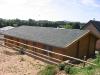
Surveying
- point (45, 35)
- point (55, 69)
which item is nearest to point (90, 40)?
point (45, 35)

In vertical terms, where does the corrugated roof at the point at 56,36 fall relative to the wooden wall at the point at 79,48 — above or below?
above

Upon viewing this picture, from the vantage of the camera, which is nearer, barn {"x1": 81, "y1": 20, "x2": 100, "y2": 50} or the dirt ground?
the dirt ground

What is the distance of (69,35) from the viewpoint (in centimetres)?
2448

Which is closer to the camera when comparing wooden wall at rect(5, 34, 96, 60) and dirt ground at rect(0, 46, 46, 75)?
dirt ground at rect(0, 46, 46, 75)

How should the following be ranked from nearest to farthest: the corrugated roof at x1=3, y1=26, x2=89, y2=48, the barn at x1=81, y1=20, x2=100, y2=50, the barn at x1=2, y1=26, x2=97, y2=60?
the barn at x1=2, y1=26, x2=97, y2=60
the corrugated roof at x1=3, y1=26, x2=89, y2=48
the barn at x1=81, y1=20, x2=100, y2=50

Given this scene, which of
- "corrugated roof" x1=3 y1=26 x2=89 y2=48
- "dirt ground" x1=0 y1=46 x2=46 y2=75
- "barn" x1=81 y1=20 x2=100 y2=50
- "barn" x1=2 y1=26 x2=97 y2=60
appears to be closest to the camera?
"dirt ground" x1=0 y1=46 x2=46 y2=75

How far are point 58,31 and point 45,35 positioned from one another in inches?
76.2

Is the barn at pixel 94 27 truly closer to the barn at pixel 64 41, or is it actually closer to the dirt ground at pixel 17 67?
the barn at pixel 64 41

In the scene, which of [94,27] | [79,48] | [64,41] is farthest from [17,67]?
[94,27]

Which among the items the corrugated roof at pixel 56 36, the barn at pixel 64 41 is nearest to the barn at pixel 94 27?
the barn at pixel 64 41

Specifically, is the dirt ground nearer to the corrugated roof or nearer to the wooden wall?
the wooden wall

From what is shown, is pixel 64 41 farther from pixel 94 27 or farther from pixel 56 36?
pixel 94 27

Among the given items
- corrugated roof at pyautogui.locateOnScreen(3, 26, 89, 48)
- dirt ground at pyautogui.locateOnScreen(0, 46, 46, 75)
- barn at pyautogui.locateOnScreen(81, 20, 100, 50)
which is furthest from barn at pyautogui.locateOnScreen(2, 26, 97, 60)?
barn at pyautogui.locateOnScreen(81, 20, 100, 50)

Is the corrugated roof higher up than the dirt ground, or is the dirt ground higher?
the corrugated roof
